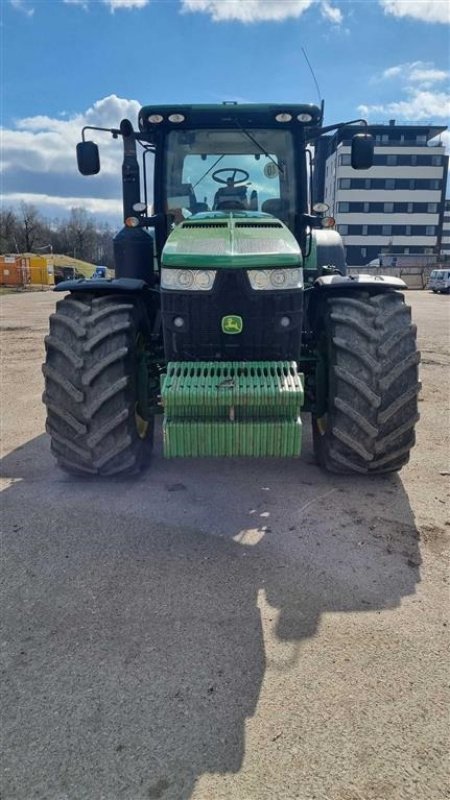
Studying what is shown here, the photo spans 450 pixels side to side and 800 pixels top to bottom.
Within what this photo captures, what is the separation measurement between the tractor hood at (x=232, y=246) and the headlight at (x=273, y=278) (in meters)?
0.04

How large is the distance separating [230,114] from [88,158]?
1289 millimetres

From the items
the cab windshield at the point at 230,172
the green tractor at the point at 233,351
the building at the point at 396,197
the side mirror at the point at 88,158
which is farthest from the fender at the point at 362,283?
the building at the point at 396,197

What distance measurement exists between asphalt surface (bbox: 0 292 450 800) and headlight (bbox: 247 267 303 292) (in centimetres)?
149

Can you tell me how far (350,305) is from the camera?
13.4 ft

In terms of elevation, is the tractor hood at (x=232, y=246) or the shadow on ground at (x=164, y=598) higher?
the tractor hood at (x=232, y=246)

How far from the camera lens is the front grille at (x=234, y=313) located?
3732 mm

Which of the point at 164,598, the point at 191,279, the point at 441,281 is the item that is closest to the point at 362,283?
the point at 191,279

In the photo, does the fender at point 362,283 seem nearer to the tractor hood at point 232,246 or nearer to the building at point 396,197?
the tractor hood at point 232,246

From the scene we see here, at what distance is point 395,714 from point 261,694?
512 millimetres

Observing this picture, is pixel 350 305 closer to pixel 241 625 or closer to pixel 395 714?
pixel 241 625

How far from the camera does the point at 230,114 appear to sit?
4.81 meters

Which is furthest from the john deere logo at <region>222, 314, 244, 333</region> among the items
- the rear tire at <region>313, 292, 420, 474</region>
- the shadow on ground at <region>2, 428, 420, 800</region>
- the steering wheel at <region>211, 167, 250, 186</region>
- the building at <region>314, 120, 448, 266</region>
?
the building at <region>314, 120, 448, 266</region>

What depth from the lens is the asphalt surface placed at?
2.00 m

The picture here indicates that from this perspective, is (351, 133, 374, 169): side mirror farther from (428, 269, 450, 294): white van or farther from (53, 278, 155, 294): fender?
(428, 269, 450, 294): white van
